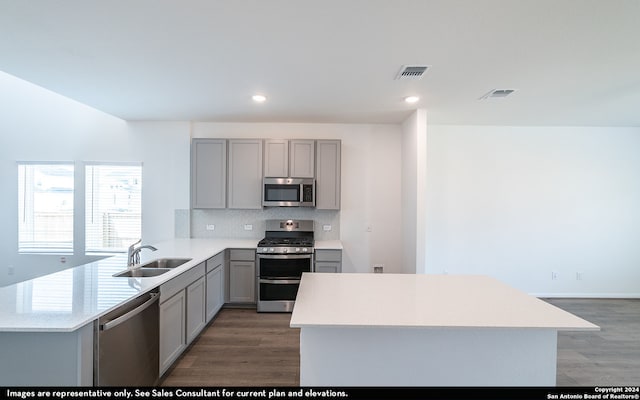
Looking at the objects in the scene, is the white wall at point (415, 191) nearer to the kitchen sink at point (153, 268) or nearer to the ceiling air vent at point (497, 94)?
the ceiling air vent at point (497, 94)

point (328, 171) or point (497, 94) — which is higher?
point (497, 94)

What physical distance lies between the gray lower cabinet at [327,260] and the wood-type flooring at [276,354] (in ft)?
2.58

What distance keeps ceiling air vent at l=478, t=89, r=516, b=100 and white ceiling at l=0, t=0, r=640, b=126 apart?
98mm

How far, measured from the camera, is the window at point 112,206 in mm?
4398

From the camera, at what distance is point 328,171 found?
4.23 m

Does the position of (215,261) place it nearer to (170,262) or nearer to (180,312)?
(170,262)

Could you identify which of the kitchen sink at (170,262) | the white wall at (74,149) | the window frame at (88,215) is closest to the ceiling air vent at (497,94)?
the kitchen sink at (170,262)

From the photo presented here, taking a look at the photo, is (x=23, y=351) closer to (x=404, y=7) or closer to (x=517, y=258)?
(x=404, y=7)

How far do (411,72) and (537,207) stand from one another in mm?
3506

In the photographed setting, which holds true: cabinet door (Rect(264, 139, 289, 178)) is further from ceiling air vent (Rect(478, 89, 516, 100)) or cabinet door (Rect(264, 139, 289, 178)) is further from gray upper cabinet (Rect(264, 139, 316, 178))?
ceiling air vent (Rect(478, 89, 516, 100))

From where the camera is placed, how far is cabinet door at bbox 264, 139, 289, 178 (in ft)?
13.9

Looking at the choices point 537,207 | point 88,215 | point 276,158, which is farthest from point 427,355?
point 88,215

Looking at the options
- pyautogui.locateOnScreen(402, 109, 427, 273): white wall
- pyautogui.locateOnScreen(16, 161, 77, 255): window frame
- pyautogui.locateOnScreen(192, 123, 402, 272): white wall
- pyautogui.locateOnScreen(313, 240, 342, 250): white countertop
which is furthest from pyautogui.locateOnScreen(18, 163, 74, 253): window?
pyautogui.locateOnScreen(402, 109, 427, 273): white wall
